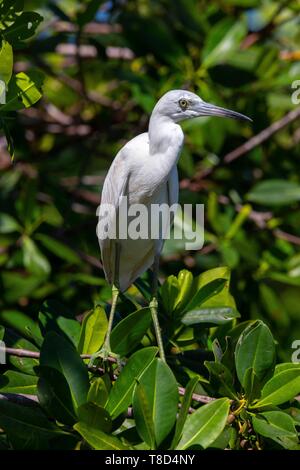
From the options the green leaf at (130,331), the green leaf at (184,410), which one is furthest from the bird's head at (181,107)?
the green leaf at (184,410)

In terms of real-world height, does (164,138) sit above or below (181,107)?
below

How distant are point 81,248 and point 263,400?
5.72 ft

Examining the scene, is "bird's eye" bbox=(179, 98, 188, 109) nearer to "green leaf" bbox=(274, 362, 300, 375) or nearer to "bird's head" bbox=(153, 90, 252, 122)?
"bird's head" bbox=(153, 90, 252, 122)

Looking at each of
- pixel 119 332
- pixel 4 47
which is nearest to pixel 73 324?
pixel 119 332

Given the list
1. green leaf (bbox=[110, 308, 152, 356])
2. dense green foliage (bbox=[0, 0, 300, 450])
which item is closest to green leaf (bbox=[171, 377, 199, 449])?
dense green foliage (bbox=[0, 0, 300, 450])

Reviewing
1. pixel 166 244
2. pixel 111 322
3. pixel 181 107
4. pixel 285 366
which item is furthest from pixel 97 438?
pixel 166 244

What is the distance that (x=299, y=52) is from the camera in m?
4.21

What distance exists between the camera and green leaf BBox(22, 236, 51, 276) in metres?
3.38

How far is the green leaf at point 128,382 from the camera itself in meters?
1.96

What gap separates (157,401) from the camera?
1.89 metres

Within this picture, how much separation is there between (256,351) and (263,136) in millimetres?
1773

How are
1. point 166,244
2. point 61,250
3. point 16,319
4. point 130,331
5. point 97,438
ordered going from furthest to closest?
1. point 166,244
2. point 61,250
3. point 16,319
4. point 130,331
5. point 97,438

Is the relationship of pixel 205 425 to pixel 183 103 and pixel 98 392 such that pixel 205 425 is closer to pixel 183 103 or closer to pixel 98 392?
Answer: pixel 98 392

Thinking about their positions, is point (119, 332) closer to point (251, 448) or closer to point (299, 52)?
point (251, 448)
